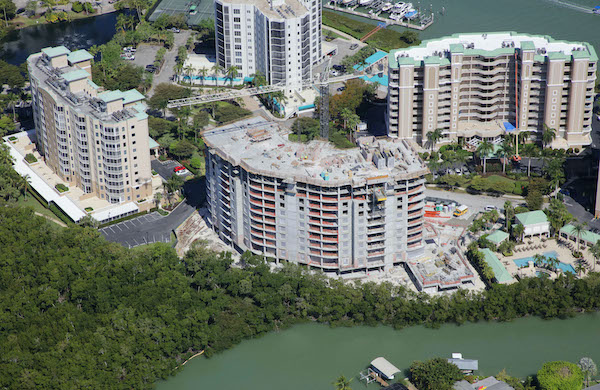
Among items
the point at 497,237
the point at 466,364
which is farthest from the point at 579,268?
the point at 466,364

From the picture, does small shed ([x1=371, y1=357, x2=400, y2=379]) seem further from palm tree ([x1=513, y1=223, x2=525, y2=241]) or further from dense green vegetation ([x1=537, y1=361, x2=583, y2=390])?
palm tree ([x1=513, y1=223, x2=525, y2=241])

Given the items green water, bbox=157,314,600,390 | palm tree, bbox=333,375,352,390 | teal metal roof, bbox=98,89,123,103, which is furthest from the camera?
teal metal roof, bbox=98,89,123,103

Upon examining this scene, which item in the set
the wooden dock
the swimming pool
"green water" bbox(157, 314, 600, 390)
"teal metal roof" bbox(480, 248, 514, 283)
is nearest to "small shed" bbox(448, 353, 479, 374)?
"green water" bbox(157, 314, 600, 390)

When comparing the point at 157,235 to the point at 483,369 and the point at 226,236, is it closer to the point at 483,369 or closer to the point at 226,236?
the point at 226,236

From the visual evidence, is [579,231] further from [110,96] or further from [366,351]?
[110,96]

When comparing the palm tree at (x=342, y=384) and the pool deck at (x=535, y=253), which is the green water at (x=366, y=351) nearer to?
the palm tree at (x=342, y=384)

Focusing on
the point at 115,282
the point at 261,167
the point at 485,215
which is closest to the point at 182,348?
the point at 115,282
